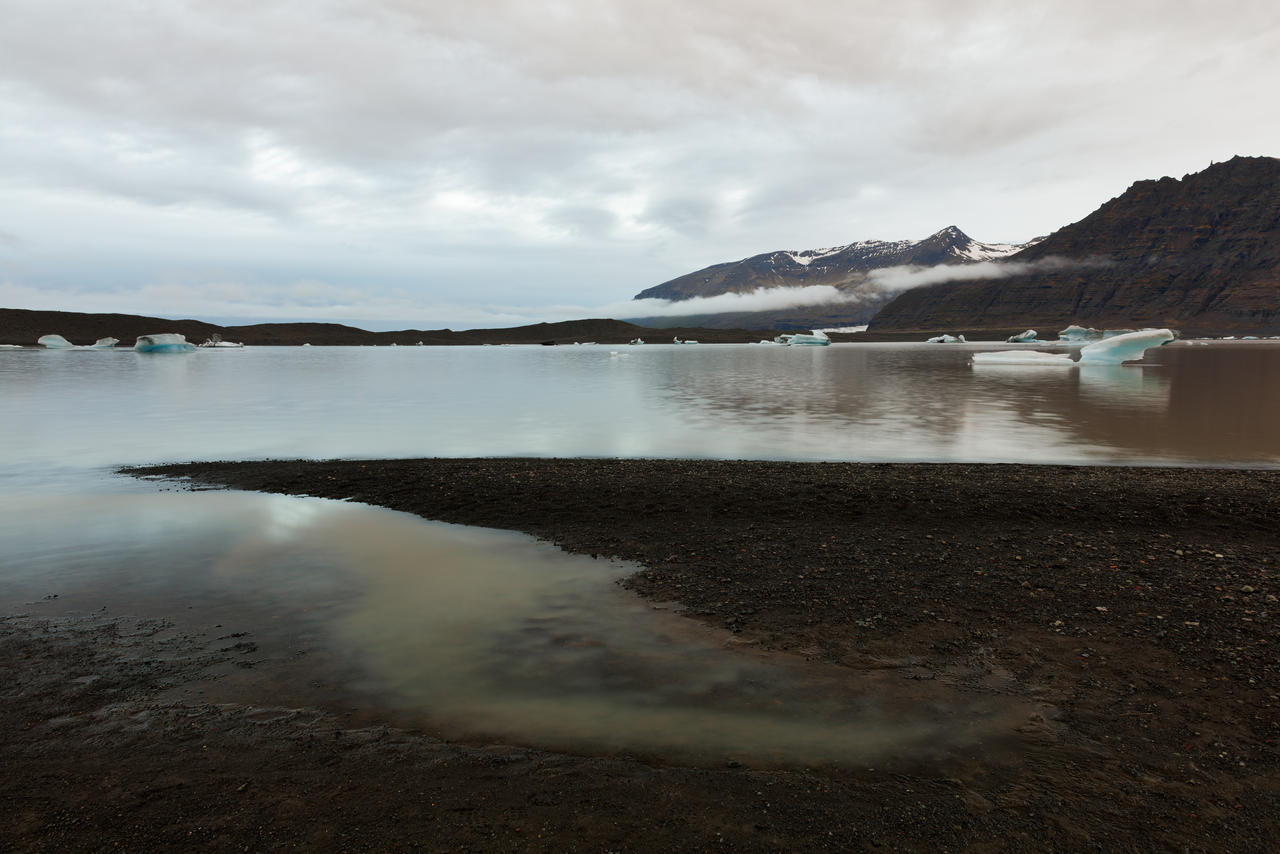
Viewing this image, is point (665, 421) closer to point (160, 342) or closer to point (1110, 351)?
point (1110, 351)

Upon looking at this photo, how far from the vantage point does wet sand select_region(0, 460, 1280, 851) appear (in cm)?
363

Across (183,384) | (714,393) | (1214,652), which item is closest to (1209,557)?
(1214,652)

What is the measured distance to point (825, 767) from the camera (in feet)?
13.8

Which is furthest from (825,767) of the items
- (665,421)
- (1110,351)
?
(1110,351)

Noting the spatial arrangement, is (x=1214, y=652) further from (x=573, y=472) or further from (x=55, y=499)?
(x=55, y=499)

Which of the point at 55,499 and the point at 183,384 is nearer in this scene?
the point at 55,499

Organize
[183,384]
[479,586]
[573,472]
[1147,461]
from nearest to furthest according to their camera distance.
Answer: [479,586]
[573,472]
[1147,461]
[183,384]

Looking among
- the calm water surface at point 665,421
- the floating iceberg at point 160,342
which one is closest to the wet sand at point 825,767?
the calm water surface at point 665,421

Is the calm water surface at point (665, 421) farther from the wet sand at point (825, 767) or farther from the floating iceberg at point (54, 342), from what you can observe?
the floating iceberg at point (54, 342)

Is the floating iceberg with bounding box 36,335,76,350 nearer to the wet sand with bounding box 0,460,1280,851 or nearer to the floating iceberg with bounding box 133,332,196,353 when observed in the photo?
the floating iceberg with bounding box 133,332,196,353

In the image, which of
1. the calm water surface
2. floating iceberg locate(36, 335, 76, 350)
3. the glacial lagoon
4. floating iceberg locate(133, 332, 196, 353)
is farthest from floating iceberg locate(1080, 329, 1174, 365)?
floating iceberg locate(36, 335, 76, 350)

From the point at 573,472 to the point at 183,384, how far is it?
131 ft

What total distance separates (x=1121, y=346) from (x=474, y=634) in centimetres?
6294

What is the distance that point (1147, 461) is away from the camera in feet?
49.5
